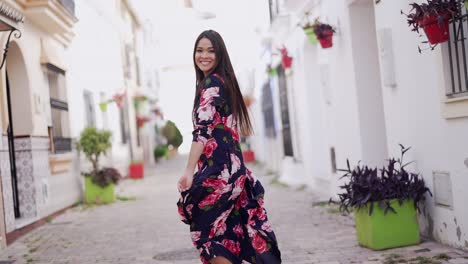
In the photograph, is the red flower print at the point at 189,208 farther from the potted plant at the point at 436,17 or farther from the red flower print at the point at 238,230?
the potted plant at the point at 436,17

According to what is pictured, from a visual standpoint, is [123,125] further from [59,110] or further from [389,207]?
[389,207]

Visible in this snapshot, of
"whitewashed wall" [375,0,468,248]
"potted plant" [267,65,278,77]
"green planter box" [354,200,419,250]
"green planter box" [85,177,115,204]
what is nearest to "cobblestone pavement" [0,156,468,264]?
"green planter box" [354,200,419,250]

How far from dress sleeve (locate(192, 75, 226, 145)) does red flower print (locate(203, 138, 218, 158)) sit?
3 cm

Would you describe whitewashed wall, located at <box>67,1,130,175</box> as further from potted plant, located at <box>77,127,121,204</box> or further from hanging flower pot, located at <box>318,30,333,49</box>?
hanging flower pot, located at <box>318,30,333,49</box>

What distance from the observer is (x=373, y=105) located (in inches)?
332

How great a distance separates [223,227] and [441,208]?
2722 millimetres

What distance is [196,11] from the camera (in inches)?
1339

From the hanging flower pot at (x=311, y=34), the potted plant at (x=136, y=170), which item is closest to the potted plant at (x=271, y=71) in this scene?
the hanging flower pot at (x=311, y=34)

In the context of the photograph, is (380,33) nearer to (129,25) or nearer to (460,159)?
(460,159)

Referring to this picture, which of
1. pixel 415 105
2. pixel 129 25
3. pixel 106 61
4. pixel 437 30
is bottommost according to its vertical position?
pixel 415 105

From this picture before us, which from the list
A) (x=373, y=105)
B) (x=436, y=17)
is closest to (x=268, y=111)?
(x=373, y=105)

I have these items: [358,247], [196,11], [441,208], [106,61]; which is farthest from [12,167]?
[196,11]

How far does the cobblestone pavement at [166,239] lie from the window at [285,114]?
2972 millimetres

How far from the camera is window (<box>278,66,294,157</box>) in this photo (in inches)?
585
